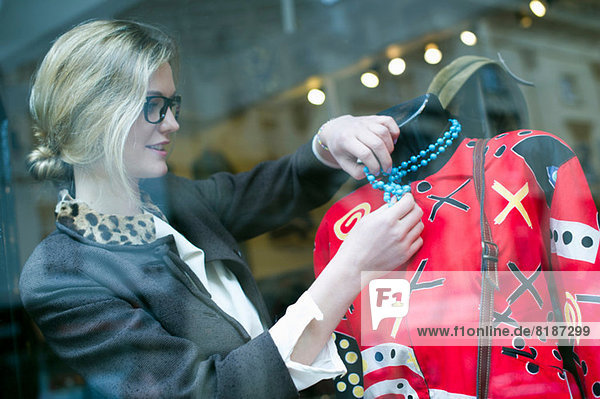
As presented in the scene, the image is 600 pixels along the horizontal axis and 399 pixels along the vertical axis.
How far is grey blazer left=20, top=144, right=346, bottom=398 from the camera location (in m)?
0.87

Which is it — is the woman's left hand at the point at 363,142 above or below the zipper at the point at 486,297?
above

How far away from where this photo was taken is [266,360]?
2.82 feet

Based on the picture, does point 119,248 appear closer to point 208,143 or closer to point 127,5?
point 127,5

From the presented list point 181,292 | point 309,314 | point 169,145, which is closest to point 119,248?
point 181,292

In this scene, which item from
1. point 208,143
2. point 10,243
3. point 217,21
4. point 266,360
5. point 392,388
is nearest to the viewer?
point 266,360

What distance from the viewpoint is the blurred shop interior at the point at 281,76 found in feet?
4.26

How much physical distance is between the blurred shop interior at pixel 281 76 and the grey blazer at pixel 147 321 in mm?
187

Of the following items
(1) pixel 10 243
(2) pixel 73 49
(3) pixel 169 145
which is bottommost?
(1) pixel 10 243

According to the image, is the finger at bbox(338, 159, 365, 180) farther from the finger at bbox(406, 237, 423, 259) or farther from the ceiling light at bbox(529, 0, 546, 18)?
the ceiling light at bbox(529, 0, 546, 18)

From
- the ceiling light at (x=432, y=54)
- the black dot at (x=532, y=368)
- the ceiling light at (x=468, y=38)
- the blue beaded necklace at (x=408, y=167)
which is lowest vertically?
the black dot at (x=532, y=368)

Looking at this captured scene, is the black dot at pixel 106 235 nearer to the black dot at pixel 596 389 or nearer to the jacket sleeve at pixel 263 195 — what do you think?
the jacket sleeve at pixel 263 195

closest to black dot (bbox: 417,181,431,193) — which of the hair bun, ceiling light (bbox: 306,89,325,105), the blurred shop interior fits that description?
the blurred shop interior

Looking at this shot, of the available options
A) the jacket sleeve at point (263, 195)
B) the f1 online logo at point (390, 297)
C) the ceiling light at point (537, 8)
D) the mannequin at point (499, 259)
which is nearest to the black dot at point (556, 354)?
the mannequin at point (499, 259)

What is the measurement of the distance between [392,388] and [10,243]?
90 cm
